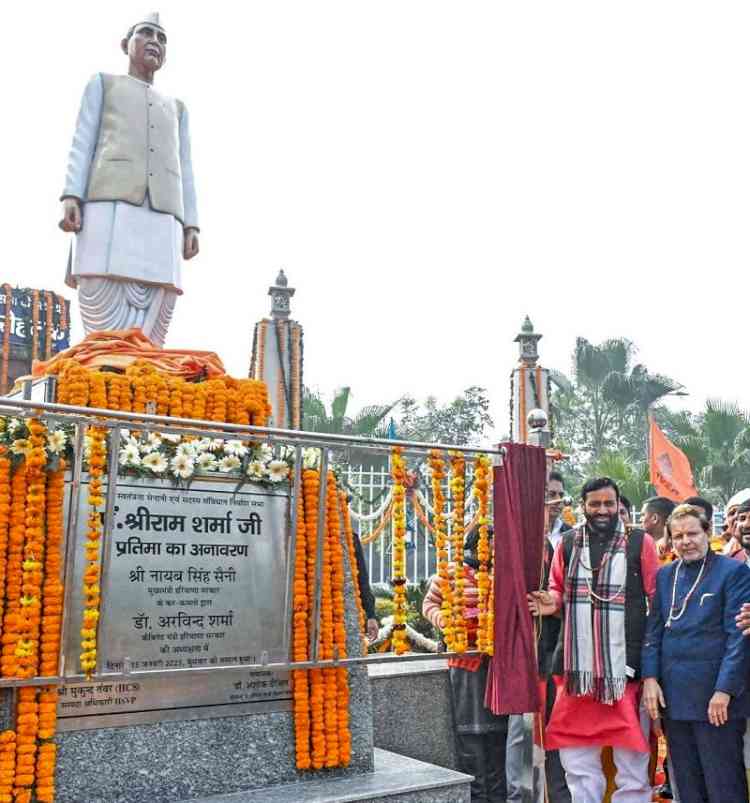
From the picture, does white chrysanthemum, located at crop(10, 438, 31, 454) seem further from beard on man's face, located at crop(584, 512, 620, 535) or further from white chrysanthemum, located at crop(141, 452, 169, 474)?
beard on man's face, located at crop(584, 512, 620, 535)

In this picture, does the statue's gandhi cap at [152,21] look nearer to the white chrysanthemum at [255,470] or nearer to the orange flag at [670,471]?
the white chrysanthemum at [255,470]

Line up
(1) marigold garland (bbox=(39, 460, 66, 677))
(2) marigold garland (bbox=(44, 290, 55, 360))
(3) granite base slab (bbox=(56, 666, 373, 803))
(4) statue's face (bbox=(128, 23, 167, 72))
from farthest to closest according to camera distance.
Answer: (2) marigold garland (bbox=(44, 290, 55, 360)), (4) statue's face (bbox=(128, 23, 167, 72)), (3) granite base slab (bbox=(56, 666, 373, 803)), (1) marigold garland (bbox=(39, 460, 66, 677))

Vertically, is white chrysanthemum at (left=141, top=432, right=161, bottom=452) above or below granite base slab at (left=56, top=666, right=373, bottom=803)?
above

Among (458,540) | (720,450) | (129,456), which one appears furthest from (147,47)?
(720,450)

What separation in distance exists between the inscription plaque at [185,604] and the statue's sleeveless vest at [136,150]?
2507 millimetres

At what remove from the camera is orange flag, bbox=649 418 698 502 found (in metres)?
10.4

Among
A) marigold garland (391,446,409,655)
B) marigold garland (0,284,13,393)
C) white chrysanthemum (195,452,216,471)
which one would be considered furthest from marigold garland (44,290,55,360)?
marigold garland (391,446,409,655)

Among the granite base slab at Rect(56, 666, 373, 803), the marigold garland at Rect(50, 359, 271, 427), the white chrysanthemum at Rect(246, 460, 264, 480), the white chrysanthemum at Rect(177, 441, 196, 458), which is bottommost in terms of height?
the granite base slab at Rect(56, 666, 373, 803)

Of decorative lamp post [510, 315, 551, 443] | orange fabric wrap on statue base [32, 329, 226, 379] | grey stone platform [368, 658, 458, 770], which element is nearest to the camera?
orange fabric wrap on statue base [32, 329, 226, 379]

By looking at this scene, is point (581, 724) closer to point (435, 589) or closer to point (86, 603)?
point (435, 589)

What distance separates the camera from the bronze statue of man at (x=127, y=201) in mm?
5441

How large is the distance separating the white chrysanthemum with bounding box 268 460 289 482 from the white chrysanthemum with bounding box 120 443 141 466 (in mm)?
668

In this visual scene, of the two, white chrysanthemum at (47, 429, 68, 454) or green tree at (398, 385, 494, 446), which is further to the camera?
green tree at (398, 385, 494, 446)

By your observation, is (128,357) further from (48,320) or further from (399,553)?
(48,320)
